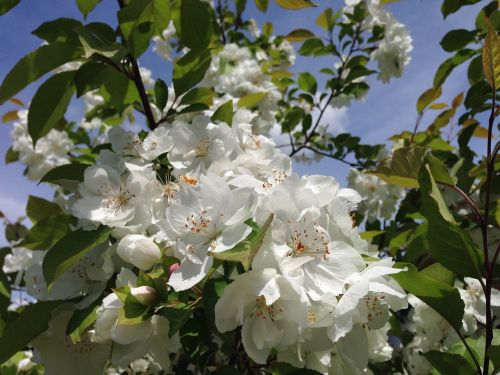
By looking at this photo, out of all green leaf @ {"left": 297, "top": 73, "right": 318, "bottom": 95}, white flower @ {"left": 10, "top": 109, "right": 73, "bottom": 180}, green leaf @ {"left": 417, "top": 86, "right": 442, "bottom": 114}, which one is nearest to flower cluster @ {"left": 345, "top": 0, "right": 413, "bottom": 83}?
green leaf @ {"left": 297, "top": 73, "right": 318, "bottom": 95}

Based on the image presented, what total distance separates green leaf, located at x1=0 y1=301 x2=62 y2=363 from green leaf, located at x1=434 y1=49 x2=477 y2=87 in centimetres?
178

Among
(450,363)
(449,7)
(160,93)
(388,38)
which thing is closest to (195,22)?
(160,93)

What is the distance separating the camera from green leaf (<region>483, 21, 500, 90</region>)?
0.90 metres

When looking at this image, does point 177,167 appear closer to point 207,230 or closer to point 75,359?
point 207,230

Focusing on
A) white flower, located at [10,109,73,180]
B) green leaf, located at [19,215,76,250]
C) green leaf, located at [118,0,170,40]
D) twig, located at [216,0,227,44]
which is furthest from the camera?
twig, located at [216,0,227,44]

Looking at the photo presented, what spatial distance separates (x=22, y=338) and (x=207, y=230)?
51 centimetres

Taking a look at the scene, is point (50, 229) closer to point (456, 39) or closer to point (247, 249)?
point (247, 249)

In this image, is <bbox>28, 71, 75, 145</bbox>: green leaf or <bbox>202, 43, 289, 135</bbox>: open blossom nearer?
<bbox>28, 71, 75, 145</bbox>: green leaf

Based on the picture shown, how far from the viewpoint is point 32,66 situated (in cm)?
104

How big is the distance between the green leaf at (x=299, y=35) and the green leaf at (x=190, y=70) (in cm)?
158

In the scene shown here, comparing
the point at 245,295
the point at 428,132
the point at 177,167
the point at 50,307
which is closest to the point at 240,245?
the point at 245,295

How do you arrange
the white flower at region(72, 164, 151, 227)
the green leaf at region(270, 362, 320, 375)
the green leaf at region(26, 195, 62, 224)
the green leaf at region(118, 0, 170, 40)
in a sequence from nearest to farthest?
the green leaf at region(270, 362, 320, 375), the white flower at region(72, 164, 151, 227), the green leaf at region(118, 0, 170, 40), the green leaf at region(26, 195, 62, 224)

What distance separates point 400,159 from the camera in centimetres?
98

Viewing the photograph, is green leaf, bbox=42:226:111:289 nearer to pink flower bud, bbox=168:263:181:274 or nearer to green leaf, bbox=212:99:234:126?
pink flower bud, bbox=168:263:181:274
